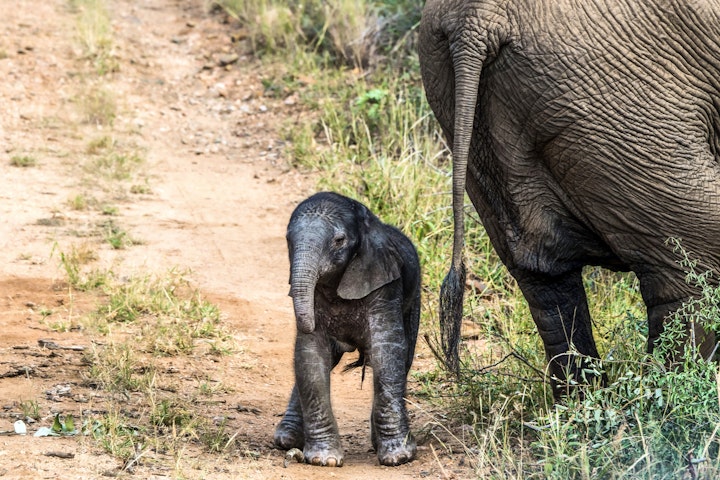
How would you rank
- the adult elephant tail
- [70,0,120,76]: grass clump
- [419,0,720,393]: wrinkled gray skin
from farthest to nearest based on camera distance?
[70,0,120,76]: grass clump < the adult elephant tail < [419,0,720,393]: wrinkled gray skin

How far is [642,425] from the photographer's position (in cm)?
417

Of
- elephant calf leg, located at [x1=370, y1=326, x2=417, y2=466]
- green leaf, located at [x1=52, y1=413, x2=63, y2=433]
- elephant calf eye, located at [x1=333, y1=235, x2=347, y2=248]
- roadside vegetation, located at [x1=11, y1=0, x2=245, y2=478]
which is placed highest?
elephant calf eye, located at [x1=333, y1=235, x2=347, y2=248]

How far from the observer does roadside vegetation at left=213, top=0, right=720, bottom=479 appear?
408 cm

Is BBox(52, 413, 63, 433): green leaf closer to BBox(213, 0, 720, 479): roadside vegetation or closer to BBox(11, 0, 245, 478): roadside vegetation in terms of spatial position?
BBox(11, 0, 245, 478): roadside vegetation

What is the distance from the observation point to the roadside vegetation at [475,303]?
4.08 meters

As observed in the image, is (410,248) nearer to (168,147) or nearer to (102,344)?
(102,344)

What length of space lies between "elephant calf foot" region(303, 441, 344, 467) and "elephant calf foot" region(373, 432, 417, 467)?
0.56 ft

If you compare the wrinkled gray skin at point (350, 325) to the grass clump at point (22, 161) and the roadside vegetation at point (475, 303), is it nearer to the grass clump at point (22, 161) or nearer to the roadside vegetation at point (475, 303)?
the roadside vegetation at point (475, 303)

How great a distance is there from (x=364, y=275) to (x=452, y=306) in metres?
0.41

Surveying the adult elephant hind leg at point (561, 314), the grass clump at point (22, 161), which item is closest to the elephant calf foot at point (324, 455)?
the adult elephant hind leg at point (561, 314)

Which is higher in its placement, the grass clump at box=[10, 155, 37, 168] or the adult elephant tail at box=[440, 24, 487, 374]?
the adult elephant tail at box=[440, 24, 487, 374]

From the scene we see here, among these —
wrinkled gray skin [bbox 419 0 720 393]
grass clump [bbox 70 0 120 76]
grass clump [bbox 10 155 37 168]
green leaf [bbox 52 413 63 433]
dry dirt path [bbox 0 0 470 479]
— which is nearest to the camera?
wrinkled gray skin [bbox 419 0 720 393]

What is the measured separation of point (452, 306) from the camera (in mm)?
4570

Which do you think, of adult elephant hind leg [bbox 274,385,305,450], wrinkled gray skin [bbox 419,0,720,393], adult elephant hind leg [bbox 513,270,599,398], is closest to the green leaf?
adult elephant hind leg [bbox 274,385,305,450]
